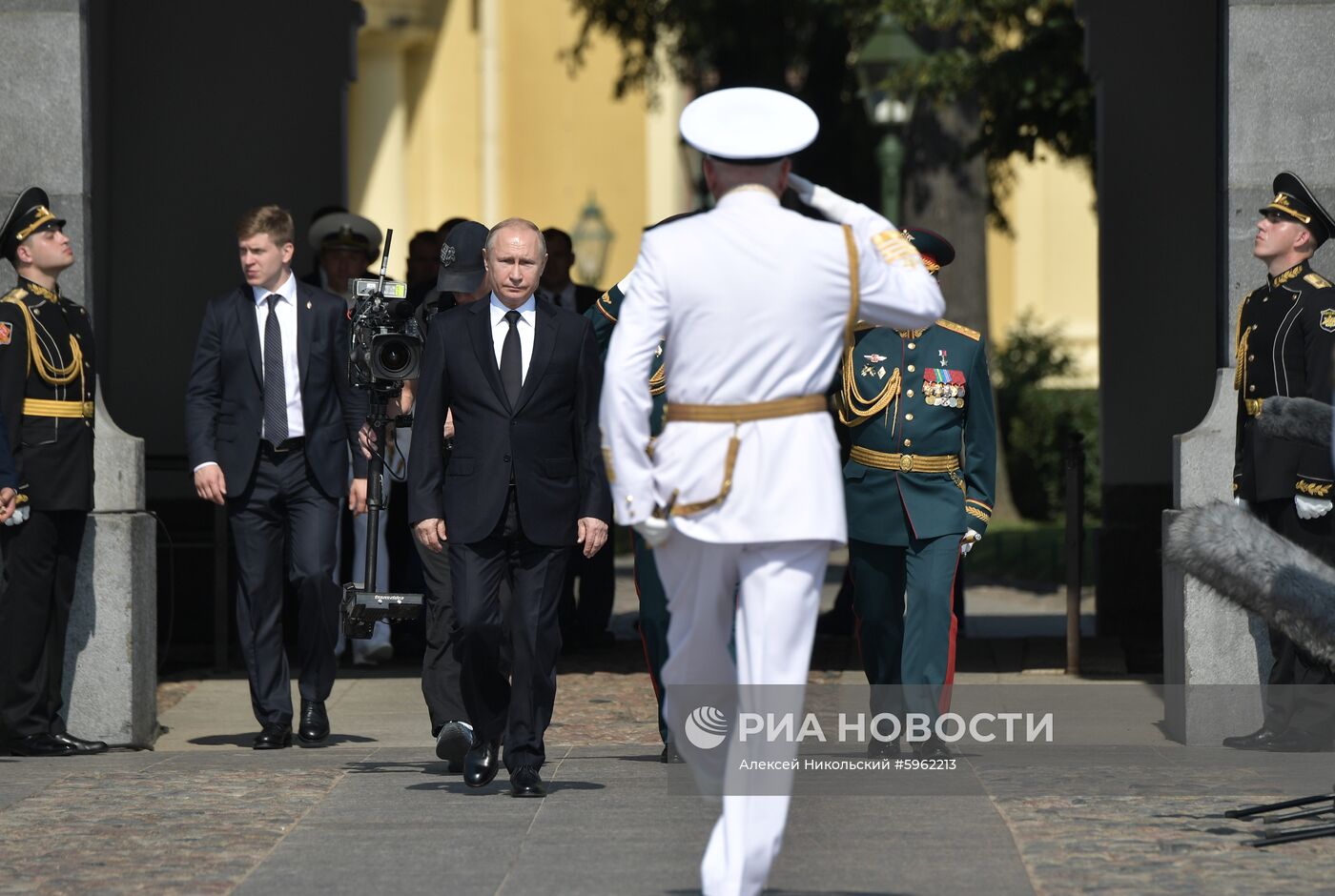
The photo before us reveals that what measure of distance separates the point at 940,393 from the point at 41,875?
3.62 m

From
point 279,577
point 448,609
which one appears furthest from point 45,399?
point 448,609

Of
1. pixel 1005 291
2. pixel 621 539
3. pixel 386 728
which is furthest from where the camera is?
pixel 1005 291

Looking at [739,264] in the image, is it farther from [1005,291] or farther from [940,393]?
[1005,291]

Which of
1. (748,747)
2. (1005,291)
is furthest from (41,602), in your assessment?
(1005,291)

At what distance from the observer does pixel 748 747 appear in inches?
228

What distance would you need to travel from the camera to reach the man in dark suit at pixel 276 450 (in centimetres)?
916

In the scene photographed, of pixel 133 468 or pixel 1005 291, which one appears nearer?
pixel 133 468

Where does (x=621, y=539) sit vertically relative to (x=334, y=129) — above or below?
below

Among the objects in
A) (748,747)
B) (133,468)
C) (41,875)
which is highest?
(133,468)

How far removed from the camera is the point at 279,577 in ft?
30.3

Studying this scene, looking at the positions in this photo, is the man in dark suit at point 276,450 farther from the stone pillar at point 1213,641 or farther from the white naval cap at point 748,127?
the white naval cap at point 748,127

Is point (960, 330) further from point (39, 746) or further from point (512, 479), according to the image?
point (39, 746)

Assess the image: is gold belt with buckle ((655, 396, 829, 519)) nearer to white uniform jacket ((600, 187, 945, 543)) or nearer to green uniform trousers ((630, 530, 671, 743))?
white uniform jacket ((600, 187, 945, 543))

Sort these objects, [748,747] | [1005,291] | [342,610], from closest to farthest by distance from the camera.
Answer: [748,747] < [342,610] < [1005,291]
